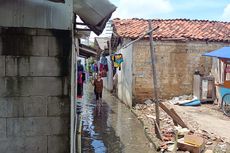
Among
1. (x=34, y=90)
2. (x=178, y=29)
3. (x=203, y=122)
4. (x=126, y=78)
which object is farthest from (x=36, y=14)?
(x=178, y=29)

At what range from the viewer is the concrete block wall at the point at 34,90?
4.63m

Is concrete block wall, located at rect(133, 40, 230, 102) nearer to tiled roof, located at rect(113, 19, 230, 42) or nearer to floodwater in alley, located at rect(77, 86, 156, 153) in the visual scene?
tiled roof, located at rect(113, 19, 230, 42)

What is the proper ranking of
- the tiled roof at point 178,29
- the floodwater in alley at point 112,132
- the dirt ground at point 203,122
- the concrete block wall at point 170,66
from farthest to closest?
the tiled roof at point 178,29, the concrete block wall at point 170,66, the floodwater in alley at point 112,132, the dirt ground at point 203,122

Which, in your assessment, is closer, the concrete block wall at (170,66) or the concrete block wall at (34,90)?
the concrete block wall at (34,90)

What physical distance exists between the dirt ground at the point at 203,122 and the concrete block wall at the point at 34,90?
4.82 meters

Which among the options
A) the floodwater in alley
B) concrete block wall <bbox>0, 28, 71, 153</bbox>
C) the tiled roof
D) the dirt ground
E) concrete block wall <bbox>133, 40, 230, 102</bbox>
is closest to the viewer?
concrete block wall <bbox>0, 28, 71, 153</bbox>

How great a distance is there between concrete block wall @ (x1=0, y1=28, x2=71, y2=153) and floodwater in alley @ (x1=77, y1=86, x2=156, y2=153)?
418 centimetres

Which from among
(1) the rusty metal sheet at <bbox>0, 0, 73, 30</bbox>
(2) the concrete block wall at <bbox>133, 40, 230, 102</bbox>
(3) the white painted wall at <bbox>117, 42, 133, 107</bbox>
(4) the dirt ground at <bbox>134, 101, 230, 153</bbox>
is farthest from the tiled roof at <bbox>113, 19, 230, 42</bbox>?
(1) the rusty metal sheet at <bbox>0, 0, 73, 30</bbox>

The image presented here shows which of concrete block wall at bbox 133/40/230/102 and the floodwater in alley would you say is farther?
concrete block wall at bbox 133/40/230/102

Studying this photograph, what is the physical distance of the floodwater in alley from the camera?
9156 mm

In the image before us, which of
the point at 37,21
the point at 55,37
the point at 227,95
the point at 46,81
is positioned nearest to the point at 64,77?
the point at 46,81

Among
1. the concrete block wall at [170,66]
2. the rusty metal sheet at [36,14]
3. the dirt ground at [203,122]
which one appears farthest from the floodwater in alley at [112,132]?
the rusty metal sheet at [36,14]

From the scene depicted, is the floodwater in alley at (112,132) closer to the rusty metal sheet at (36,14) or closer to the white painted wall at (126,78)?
the white painted wall at (126,78)

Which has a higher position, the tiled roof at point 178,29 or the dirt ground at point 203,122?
the tiled roof at point 178,29
